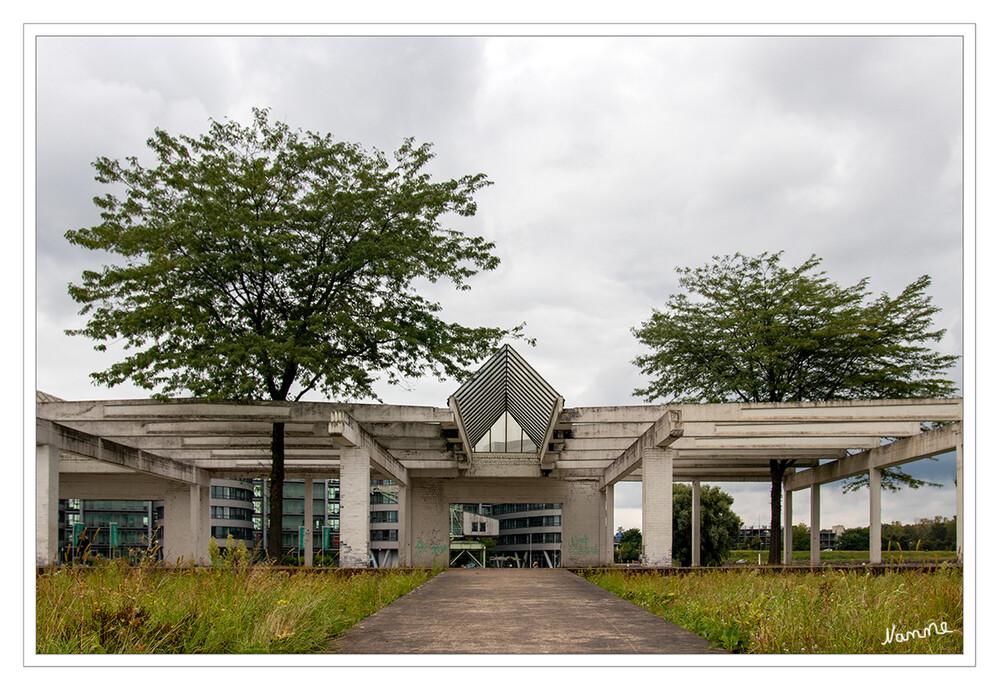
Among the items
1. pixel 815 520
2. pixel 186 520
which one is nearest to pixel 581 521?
pixel 815 520

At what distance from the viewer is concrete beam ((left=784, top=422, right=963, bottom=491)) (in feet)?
68.0

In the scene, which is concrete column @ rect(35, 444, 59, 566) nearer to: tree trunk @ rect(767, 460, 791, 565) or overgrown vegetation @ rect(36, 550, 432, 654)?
overgrown vegetation @ rect(36, 550, 432, 654)

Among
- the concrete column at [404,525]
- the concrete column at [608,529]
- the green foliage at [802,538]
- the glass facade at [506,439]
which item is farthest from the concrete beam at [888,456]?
the green foliage at [802,538]

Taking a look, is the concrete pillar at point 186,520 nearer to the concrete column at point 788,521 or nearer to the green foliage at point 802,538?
the concrete column at point 788,521

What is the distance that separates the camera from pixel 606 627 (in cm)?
898

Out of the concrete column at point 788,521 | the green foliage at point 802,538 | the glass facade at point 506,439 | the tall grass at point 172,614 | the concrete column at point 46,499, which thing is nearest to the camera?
the tall grass at point 172,614

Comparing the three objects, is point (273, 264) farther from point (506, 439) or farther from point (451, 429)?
point (506, 439)

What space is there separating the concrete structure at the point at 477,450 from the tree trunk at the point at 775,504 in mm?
662

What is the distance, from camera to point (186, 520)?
3108 centimetres

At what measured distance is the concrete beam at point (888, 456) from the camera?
20.7m

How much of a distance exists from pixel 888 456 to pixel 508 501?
46.4ft
